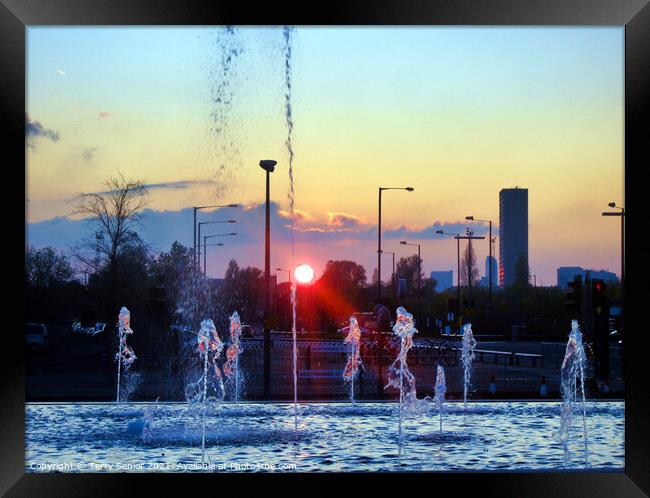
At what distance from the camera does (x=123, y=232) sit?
143 ft

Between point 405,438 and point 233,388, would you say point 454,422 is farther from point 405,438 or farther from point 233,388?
point 233,388

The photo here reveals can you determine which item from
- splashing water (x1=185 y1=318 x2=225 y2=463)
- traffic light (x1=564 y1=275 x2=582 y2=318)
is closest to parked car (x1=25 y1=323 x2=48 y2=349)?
splashing water (x1=185 y1=318 x2=225 y2=463)

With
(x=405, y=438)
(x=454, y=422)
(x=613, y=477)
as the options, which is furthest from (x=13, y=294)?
(x=454, y=422)

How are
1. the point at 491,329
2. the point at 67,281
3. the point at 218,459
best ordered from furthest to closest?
the point at 491,329 → the point at 67,281 → the point at 218,459

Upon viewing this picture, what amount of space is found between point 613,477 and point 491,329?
7350 centimetres

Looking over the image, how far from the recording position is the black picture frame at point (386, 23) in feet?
32.7

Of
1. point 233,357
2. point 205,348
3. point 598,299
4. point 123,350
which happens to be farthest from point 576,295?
point 123,350

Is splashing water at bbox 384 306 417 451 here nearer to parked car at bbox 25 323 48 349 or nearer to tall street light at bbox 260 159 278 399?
tall street light at bbox 260 159 278 399

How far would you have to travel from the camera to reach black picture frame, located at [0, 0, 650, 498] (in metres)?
9.97

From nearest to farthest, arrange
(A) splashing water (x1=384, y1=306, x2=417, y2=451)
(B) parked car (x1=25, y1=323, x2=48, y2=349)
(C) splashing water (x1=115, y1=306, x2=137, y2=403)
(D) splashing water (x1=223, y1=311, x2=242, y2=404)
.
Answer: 1. (A) splashing water (x1=384, y1=306, x2=417, y2=451)
2. (D) splashing water (x1=223, y1=311, x2=242, y2=404)
3. (C) splashing water (x1=115, y1=306, x2=137, y2=403)
4. (B) parked car (x1=25, y1=323, x2=48, y2=349)

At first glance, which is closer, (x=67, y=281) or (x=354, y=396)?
(x=354, y=396)

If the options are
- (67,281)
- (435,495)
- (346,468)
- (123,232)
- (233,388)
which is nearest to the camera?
(435,495)

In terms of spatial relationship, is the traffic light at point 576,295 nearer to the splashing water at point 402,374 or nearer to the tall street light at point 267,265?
the splashing water at point 402,374

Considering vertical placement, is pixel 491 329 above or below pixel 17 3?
below
